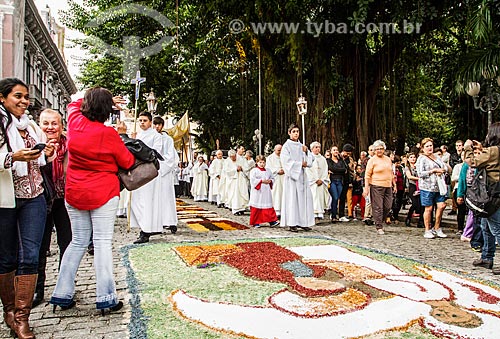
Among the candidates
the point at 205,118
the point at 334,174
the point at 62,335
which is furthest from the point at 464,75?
the point at 205,118

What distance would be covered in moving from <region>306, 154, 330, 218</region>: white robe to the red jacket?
302 inches

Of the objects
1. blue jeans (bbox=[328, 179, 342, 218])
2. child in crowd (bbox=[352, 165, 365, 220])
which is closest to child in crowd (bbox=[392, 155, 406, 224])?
child in crowd (bbox=[352, 165, 365, 220])

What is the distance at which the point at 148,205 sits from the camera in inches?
314

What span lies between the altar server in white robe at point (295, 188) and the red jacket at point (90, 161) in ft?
19.0

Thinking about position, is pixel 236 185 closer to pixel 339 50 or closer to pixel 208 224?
pixel 208 224

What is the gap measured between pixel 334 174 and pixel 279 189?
1.68m

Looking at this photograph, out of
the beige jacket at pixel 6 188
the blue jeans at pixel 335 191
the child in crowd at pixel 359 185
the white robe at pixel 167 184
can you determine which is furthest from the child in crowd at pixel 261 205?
the beige jacket at pixel 6 188

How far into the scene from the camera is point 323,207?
12.2 metres

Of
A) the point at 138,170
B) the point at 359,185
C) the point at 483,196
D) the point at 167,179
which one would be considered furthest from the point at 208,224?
the point at 138,170

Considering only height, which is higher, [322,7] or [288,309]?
[322,7]

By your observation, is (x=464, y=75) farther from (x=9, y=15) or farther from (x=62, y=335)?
(x=9, y=15)

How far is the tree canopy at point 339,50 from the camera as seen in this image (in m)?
11.8

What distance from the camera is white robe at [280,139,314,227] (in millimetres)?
9500

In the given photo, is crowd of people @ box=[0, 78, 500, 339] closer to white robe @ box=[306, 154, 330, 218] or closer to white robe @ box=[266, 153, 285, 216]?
white robe @ box=[306, 154, 330, 218]
